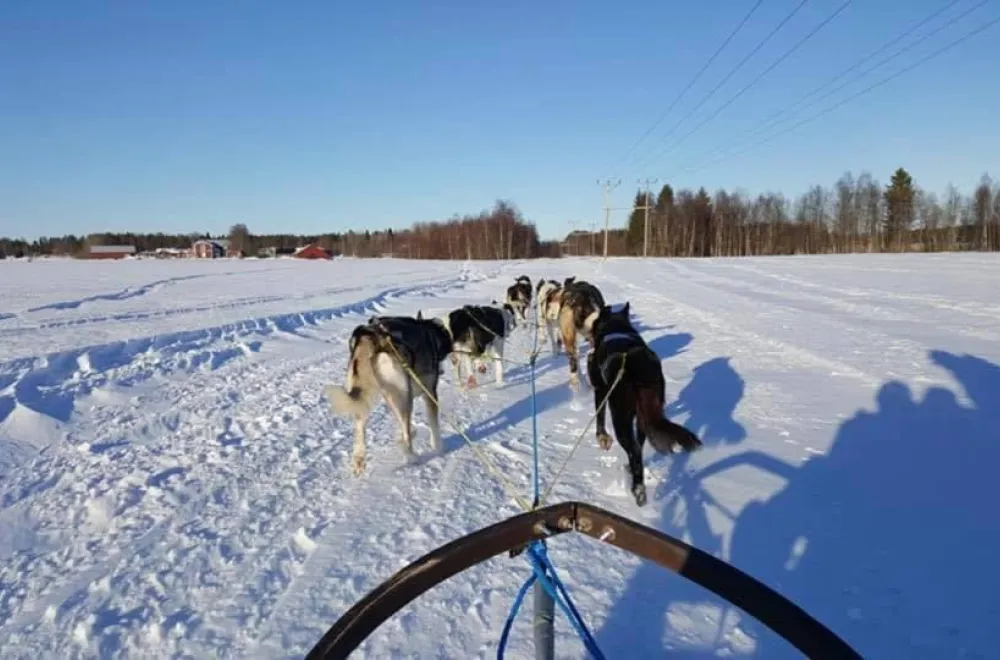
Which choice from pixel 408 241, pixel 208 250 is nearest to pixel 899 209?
pixel 408 241

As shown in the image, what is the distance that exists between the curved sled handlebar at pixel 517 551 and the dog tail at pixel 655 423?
247cm

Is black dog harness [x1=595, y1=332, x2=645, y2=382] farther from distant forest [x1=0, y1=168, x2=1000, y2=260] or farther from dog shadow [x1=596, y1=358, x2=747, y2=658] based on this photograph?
distant forest [x1=0, y1=168, x2=1000, y2=260]

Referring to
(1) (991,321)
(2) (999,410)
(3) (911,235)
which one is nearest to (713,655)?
(2) (999,410)

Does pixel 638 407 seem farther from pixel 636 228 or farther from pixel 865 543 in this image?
pixel 636 228

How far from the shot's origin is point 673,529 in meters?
3.57

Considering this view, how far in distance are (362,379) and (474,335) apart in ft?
11.2

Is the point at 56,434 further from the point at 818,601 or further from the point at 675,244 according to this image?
the point at 675,244

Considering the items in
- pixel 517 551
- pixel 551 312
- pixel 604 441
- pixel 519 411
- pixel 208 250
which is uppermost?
pixel 208 250

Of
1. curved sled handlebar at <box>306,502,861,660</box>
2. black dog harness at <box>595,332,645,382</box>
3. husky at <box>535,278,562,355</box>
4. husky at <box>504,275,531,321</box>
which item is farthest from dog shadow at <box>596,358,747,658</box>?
husky at <box>504,275,531,321</box>

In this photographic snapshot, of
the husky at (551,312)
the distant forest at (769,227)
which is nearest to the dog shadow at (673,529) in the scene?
the husky at (551,312)

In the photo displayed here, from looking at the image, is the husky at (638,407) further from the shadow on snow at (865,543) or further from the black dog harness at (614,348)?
the shadow on snow at (865,543)

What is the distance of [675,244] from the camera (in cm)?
8956

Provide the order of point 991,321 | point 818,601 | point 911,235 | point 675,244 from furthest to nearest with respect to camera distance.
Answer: point 675,244 → point 911,235 → point 991,321 → point 818,601

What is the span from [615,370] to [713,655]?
6.70 ft
